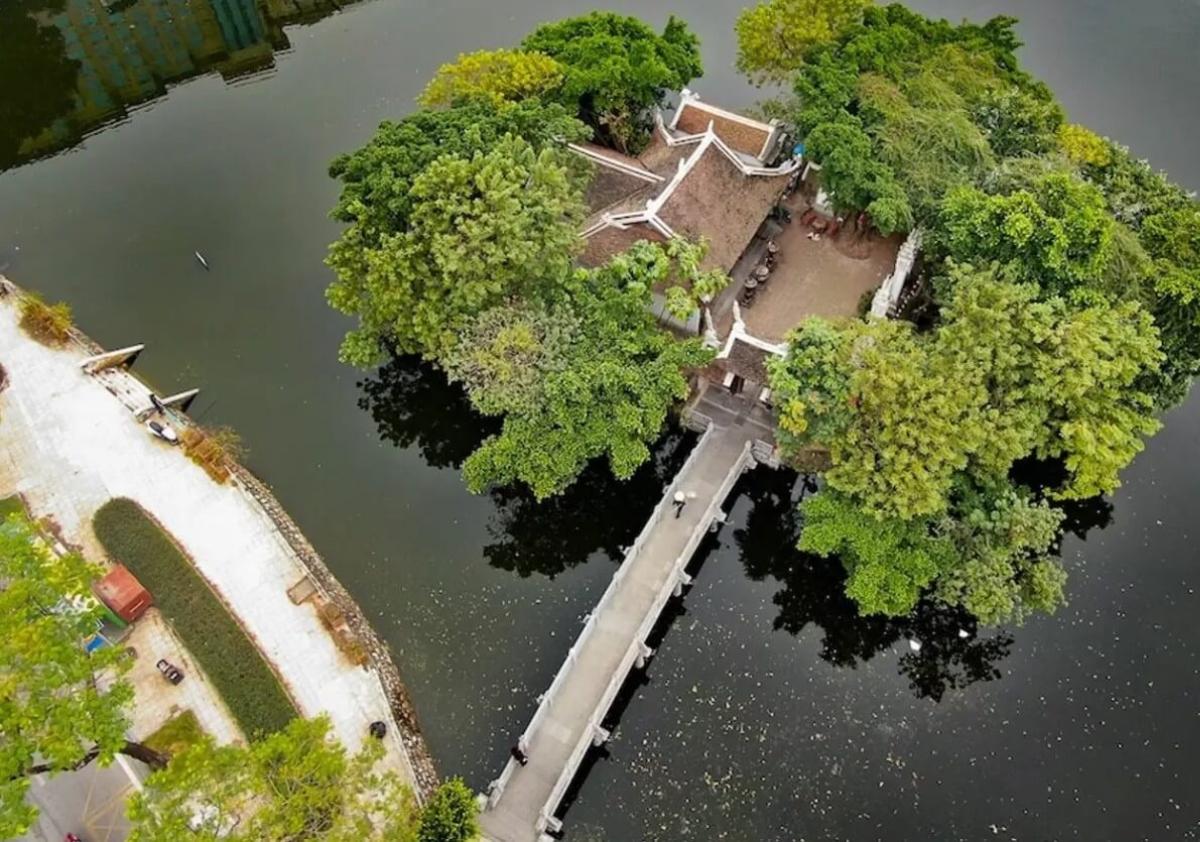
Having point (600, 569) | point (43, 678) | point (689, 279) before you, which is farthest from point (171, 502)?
point (689, 279)

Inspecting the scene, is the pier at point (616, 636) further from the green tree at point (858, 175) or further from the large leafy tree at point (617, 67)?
the large leafy tree at point (617, 67)

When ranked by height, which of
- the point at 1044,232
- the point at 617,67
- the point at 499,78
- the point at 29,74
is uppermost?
the point at 1044,232

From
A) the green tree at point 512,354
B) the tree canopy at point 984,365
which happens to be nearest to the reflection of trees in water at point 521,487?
the green tree at point 512,354

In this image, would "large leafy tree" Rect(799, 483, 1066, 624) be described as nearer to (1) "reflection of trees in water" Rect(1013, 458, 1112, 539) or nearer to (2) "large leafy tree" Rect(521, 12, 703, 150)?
(1) "reflection of trees in water" Rect(1013, 458, 1112, 539)

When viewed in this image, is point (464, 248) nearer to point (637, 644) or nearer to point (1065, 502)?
point (637, 644)

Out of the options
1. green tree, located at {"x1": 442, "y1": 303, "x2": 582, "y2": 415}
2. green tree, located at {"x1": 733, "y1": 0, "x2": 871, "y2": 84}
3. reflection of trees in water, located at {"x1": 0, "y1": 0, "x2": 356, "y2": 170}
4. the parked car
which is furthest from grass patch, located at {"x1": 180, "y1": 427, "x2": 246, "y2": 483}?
green tree, located at {"x1": 733, "y1": 0, "x2": 871, "y2": 84}

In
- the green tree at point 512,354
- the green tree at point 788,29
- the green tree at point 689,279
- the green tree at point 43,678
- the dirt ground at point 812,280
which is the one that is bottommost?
the green tree at point 43,678

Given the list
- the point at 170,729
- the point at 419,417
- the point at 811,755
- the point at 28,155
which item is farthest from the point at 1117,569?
the point at 28,155
